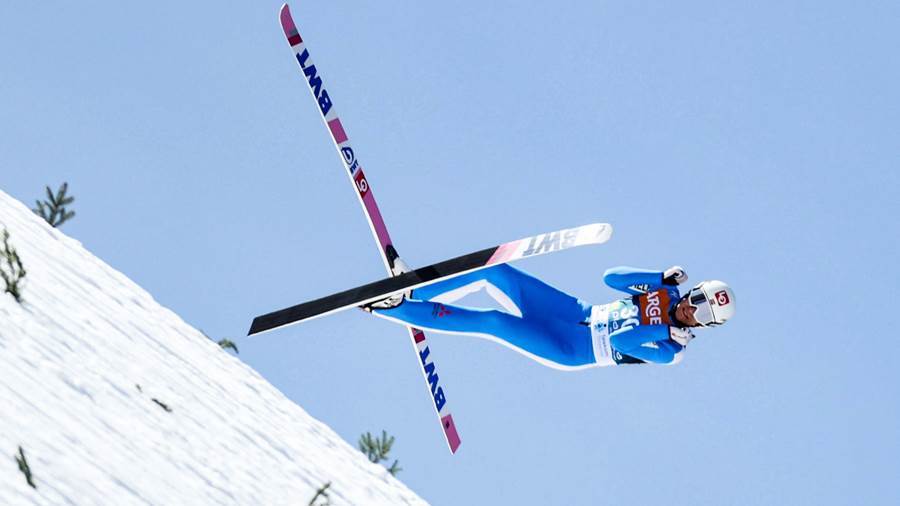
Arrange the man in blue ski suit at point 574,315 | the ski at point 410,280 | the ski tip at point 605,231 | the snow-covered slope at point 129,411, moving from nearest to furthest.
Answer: the snow-covered slope at point 129,411 → the ski tip at point 605,231 → the ski at point 410,280 → the man in blue ski suit at point 574,315

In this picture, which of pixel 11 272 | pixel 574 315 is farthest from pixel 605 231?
pixel 11 272

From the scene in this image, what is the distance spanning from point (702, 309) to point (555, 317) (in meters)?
1.07

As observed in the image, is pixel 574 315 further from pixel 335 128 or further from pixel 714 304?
pixel 335 128

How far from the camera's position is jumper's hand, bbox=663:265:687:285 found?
855 centimetres

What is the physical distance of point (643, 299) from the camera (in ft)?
27.9

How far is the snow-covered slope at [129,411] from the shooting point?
4.65m

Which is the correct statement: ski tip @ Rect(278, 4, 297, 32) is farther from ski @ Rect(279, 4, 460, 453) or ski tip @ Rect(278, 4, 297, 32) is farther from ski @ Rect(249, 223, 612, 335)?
ski @ Rect(249, 223, 612, 335)

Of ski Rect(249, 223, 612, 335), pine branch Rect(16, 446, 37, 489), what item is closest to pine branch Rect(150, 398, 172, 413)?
pine branch Rect(16, 446, 37, 489)

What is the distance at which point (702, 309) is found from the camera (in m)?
8.32

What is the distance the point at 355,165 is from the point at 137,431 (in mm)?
4004

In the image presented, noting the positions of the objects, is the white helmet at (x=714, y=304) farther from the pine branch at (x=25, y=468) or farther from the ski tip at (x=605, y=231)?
the pine branch at (x=25, y=468)

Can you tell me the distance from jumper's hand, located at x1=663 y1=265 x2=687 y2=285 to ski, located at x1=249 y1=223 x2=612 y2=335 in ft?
4.18

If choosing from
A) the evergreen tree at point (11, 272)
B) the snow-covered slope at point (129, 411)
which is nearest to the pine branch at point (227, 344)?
the snow-covered slope at point (129, 411)

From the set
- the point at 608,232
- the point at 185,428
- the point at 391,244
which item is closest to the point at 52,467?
the point at 185,428
